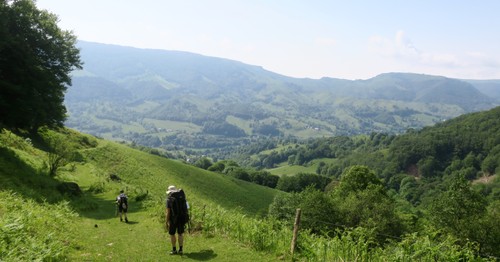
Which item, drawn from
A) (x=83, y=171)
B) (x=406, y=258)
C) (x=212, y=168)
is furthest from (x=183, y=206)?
(x=212, y=168)

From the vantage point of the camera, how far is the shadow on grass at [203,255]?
15.8 m

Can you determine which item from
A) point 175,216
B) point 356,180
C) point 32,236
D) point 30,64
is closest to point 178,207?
point 175,216

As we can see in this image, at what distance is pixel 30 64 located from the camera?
3328 centimetres

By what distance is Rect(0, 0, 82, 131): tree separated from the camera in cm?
3167

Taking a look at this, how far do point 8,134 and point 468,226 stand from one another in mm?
63046

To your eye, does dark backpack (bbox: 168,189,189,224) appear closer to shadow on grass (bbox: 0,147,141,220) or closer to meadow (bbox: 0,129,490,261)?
meadow (bbox: 0,129,490,261)

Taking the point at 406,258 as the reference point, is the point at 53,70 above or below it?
above

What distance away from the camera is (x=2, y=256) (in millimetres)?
11219

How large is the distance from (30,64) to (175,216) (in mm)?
26441

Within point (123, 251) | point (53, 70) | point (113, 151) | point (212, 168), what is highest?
point (53, 70)

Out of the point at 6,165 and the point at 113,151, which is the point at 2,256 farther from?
the point at 113,151

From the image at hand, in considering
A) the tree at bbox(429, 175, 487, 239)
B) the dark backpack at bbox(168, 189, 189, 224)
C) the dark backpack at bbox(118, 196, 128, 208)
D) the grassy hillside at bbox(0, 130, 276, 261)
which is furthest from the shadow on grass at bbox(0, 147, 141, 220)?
the tree at bbox(429, 175, 487, 239)

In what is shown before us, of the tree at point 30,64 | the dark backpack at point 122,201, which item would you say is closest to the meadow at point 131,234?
the dark backpack at point 122,201

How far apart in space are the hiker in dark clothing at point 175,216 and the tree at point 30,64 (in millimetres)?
23141
